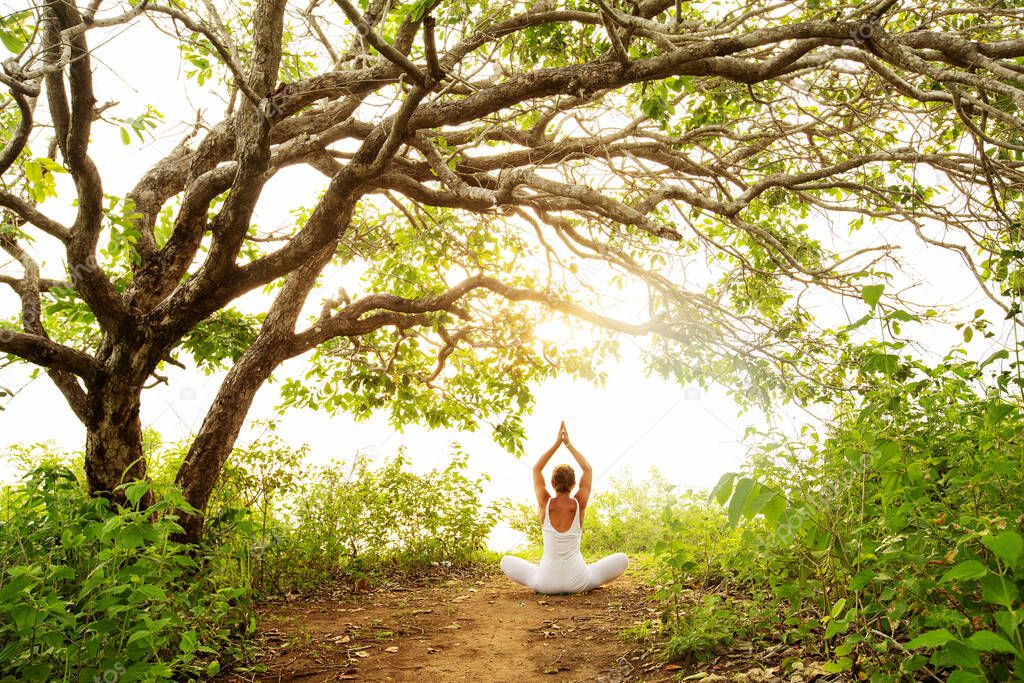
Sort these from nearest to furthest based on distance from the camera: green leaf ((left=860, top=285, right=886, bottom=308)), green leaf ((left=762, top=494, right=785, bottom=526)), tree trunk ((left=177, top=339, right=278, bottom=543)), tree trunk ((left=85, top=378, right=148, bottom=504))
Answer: green leaf ((left=762, top=494, right=785, bottom=526)) < green leaf ((left=860, top=285, right=886, bottom=308)) < tree trunk ((left=85, top=378, right=148, bottom=504)) < tree trunk ((left=177, top=339, right=278, bottom=543))

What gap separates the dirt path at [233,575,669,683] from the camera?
411cm

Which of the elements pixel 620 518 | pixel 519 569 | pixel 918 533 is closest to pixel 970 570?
pixel 918 533

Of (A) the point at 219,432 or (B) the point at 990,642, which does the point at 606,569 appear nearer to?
(A) the point at 219,432

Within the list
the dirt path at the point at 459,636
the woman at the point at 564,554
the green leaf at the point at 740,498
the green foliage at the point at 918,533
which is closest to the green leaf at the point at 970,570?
the green foliage at the point at 918,533

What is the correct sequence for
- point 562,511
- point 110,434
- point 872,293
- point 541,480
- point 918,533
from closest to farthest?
1. point 872,293
2. point 918,533
3. point 110,434
4. point 562,511
5. point 541,480

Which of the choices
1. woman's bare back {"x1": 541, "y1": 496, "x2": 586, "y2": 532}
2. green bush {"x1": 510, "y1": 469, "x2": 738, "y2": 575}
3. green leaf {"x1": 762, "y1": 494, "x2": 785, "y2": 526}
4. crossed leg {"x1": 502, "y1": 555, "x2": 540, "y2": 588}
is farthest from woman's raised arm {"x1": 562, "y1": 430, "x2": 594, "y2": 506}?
green leaf {"x1": 762, "y1": 494, "x2": 785, "y2": 526}

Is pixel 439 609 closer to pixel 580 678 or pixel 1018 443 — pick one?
pixel 580 678

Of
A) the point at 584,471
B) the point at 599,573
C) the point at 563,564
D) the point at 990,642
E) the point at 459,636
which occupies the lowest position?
the point at 459,636

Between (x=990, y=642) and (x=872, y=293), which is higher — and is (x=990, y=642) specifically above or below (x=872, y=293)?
below

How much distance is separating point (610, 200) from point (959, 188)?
2.48m

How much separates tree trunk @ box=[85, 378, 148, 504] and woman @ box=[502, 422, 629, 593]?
3.67 meters

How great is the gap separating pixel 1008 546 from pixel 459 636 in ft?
13.8

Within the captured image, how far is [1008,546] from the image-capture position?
1656 mm

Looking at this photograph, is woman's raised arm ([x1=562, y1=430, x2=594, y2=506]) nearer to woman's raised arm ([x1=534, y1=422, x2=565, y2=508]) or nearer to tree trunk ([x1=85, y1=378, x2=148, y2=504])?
woman's raised arm ([x1=534, y1=422, x2=565, y2=508])
